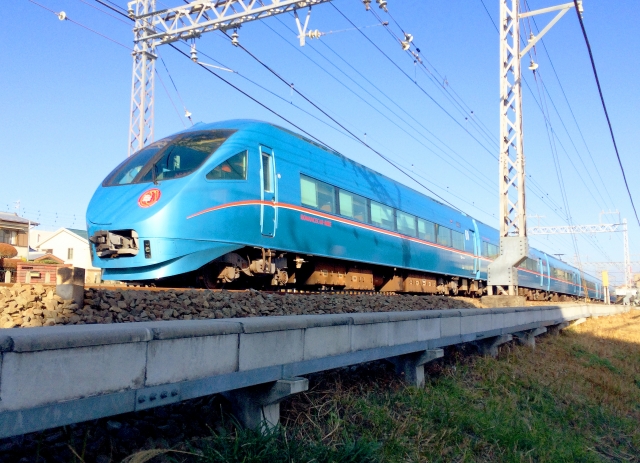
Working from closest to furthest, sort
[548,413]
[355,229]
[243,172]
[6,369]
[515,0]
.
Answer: [6,369] < [548,413] < [243,172] < [355,229] < [515,0]

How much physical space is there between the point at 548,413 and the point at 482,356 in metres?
1.58

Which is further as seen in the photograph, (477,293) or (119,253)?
(477,293)

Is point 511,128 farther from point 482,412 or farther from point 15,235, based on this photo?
point 15,235

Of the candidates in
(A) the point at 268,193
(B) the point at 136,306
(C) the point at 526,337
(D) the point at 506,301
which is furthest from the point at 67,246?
(B) the point at 136,306

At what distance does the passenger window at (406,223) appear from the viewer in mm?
14048

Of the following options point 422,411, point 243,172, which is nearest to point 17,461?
point 422,411

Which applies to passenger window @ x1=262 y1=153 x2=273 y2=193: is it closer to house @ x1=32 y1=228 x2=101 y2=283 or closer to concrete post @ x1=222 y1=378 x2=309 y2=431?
concrete post @ x1=222 y1=378 x2=309 y2=431

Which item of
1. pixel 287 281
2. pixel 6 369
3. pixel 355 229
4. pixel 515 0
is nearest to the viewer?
pixel 6 369

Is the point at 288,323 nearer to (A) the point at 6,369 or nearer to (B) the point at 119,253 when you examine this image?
(A) the point at 6,369

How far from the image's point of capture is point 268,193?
9.19 meters

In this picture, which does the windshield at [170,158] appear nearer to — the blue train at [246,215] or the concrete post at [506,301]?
the blue train at [246,215]

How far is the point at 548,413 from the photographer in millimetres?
7418

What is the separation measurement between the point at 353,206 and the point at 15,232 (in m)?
30.4

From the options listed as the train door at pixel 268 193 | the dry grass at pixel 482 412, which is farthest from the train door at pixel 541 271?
the train door at pixel 268 193
